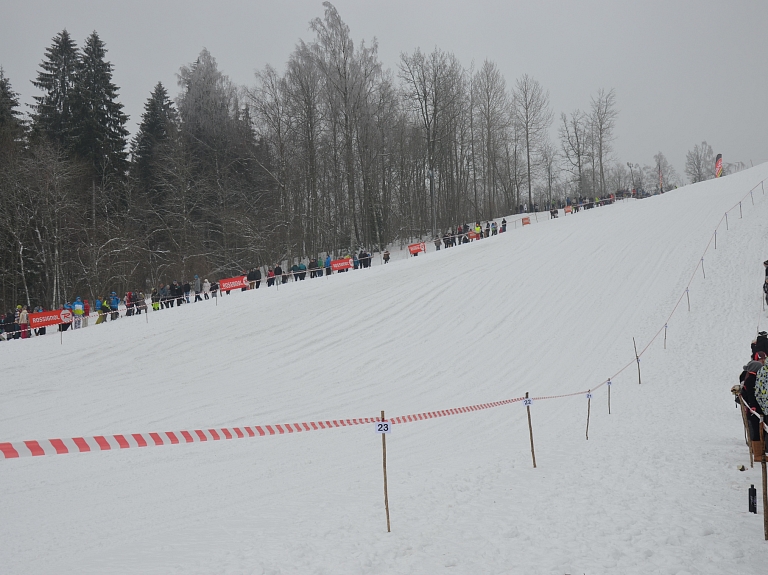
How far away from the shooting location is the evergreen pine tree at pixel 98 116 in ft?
134

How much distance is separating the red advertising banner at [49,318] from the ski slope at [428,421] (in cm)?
162

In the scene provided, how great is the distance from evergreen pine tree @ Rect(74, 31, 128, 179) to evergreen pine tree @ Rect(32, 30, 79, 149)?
3.08 ft

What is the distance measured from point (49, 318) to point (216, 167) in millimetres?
22996

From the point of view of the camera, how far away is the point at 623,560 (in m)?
5.16

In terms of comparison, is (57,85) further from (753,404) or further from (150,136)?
(753,404)

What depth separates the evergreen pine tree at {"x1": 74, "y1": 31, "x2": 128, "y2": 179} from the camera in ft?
134

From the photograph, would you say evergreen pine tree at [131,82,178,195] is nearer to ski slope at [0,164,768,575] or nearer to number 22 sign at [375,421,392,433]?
ski slope at [0,164,768,575]

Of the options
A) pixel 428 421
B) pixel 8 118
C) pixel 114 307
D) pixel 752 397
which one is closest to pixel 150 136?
pixel 8 118

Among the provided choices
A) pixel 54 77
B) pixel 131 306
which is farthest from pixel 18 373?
pixel 54 77

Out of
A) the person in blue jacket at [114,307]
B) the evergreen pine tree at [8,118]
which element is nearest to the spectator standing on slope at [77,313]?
the person in blue jacket at [114,307]

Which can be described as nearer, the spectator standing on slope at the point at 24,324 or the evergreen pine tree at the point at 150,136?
the spectator standing on slope at the point at 24,324

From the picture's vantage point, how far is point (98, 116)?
4172 cm

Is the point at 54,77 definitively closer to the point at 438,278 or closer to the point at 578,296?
the point at 438,278

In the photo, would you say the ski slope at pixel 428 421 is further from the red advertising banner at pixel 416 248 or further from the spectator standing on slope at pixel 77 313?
the red advertising banner at pixel 416 248
